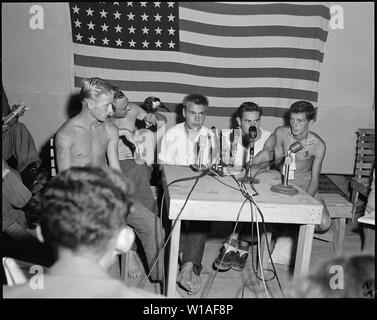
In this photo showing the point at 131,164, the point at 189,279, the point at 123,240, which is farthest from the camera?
the point at 131,164

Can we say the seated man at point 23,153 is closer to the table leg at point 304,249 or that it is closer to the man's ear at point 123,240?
the table leg at point 304,249

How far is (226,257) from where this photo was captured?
3.78m

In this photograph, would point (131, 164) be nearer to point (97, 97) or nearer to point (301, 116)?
point (97, 97)

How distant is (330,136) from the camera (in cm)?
590

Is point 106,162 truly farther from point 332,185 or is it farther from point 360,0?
point 360,0

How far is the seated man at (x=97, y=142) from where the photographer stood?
3.18 m

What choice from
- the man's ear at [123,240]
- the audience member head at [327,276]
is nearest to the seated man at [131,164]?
the man's ear at [123,240]

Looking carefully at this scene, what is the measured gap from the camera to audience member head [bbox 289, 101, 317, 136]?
13.3ft

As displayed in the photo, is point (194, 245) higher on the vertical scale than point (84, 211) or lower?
lower

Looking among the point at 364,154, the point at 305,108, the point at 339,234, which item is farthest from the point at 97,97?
the point at 364,154

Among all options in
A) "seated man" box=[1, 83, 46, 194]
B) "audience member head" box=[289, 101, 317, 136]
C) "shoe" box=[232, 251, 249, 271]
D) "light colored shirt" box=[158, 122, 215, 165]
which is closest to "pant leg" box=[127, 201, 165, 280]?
"shoe" box=[232, 251, 249, 271]

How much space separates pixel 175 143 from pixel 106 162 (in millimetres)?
910

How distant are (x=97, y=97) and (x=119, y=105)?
82 cm

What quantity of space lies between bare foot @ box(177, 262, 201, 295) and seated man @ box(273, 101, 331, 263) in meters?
1.04
